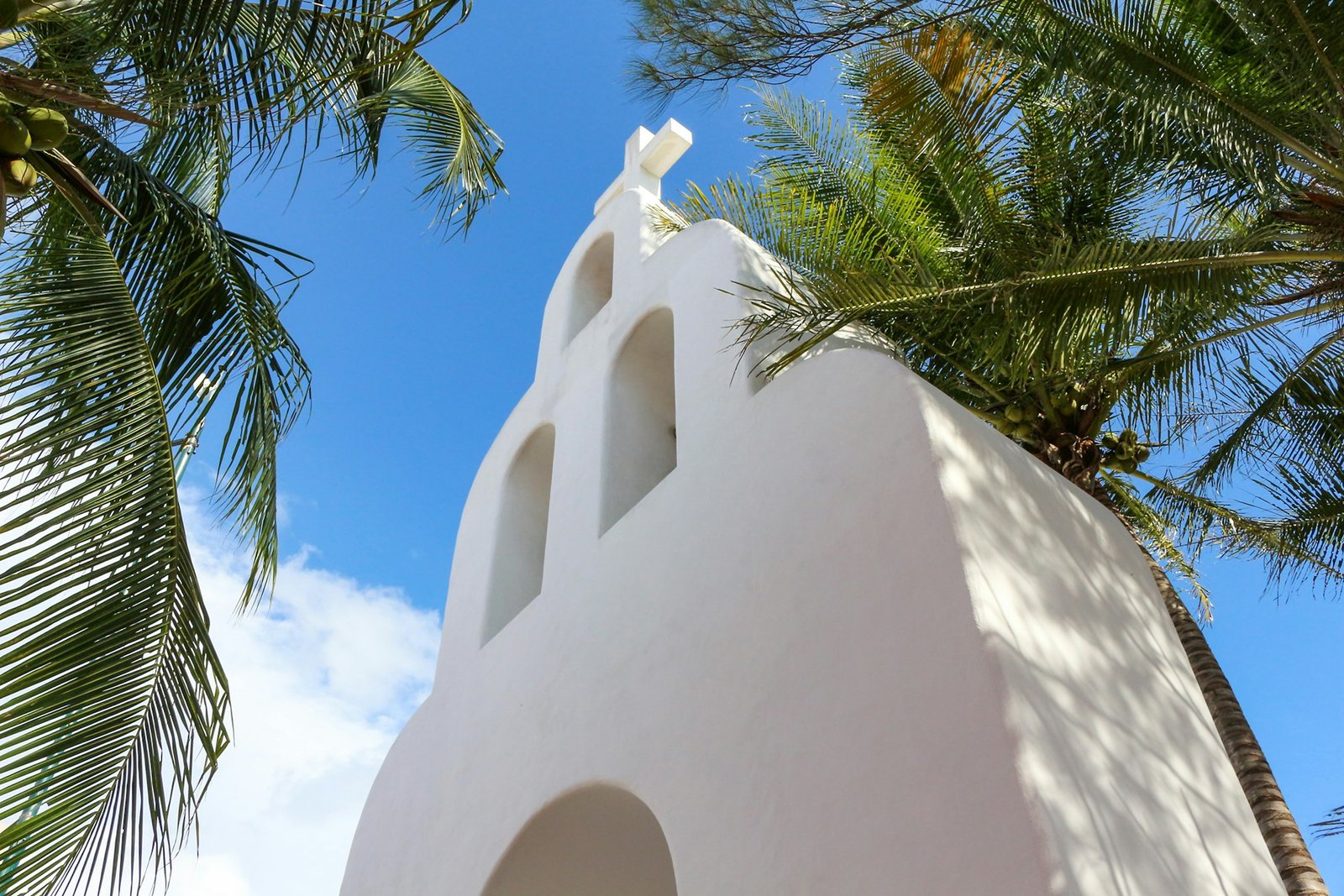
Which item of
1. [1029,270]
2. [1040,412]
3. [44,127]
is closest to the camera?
[44,127]

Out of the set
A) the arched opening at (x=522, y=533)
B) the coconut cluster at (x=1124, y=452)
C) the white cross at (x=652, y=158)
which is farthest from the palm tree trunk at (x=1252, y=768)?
the white cross at (x=652, y=158)

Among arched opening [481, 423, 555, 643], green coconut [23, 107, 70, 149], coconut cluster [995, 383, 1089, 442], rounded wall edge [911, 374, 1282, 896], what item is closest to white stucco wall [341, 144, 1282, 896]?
rounded wall edge [911, 374, 1282, 896]

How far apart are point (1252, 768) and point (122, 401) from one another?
5.93m

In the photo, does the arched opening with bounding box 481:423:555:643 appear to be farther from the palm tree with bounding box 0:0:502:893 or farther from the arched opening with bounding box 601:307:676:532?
the palm tree with bounding box 0:0:502:893

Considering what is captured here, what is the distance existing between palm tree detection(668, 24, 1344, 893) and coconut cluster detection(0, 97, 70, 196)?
3028mm

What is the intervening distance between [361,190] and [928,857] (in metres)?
4.70

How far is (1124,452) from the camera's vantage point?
779cm

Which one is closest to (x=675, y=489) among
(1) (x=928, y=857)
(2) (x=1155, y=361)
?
(1) (x=928, y=857)

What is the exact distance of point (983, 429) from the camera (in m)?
4.70

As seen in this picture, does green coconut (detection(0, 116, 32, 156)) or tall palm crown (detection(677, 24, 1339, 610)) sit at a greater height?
tall palm crown (detection(677, 24, 1339, 610))

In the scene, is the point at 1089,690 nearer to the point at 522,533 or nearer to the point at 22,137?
the point at 22,137

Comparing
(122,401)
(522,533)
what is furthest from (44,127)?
(522,533)

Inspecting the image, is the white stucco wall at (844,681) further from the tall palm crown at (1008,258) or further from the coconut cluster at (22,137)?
the coconut cluster at (22,137)

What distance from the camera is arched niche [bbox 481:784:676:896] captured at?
18.6 feet
